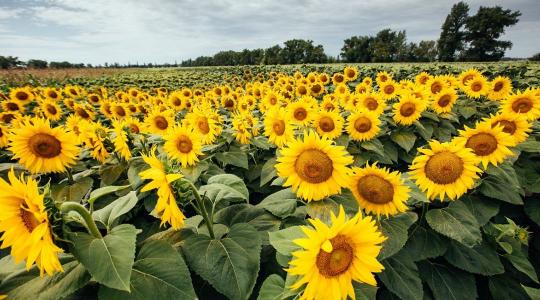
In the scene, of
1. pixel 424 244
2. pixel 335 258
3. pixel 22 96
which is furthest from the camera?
pixel 22 96

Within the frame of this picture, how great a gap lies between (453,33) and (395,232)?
8993 cm

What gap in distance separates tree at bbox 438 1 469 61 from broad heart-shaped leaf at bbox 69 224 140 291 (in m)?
85.6

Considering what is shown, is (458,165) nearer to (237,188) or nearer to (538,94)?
(237,188)

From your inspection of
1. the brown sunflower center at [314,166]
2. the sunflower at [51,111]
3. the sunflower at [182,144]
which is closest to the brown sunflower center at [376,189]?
Answer: the brown sunflower center at [314,166]

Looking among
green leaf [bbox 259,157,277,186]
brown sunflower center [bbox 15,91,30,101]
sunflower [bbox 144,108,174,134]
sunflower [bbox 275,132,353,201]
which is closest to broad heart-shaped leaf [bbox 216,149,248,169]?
green leaf [bbox 259,157,277,186]

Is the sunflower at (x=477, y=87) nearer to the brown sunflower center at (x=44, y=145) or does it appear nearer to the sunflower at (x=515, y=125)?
the sunflower at (x=515, y=125)

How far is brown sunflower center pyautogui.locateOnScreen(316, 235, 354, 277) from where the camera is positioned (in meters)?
1.45

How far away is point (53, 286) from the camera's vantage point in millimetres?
1404

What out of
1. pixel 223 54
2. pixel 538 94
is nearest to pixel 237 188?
pixel 538 94

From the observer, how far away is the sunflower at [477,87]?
5676 mm

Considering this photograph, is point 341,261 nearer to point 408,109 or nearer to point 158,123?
point 408,109

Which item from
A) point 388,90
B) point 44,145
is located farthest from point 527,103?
point 44,145

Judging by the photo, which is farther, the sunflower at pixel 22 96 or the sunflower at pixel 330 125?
the sunflower at pixel 22 96

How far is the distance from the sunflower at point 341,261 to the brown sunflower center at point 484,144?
224cm
